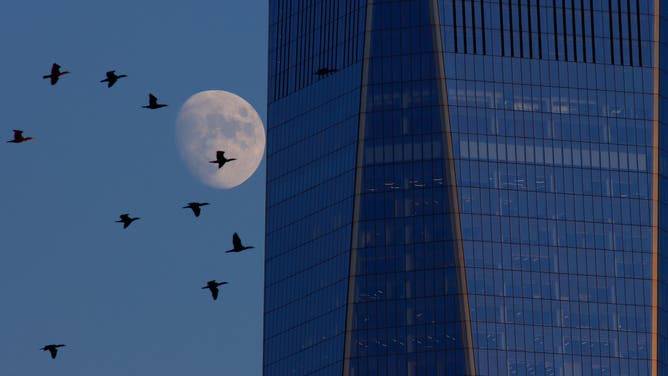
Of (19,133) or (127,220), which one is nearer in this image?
(19,133)

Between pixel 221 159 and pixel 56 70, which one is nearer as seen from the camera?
pixel 56 70

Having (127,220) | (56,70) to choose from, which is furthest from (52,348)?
(56,70)

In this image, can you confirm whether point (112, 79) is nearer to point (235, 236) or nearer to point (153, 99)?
point (153, 99)

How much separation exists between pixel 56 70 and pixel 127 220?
14507mm

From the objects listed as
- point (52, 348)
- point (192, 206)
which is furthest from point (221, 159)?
point (52, 348)

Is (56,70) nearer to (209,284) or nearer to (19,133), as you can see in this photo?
(19,133)

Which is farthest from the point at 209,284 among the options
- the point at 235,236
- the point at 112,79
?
the point at 112,79

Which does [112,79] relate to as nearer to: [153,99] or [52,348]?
[153,99]

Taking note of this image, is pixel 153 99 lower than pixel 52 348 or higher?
higher

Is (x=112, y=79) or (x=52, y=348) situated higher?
(x=112, y=79)

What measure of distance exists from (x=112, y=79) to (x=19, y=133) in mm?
11025

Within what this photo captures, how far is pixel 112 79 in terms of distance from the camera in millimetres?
154625

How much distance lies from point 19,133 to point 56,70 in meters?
4.79

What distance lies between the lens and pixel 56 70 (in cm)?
14750
